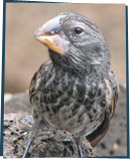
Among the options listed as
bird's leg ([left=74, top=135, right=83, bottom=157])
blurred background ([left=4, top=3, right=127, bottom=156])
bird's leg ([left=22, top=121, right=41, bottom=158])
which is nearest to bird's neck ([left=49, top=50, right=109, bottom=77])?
bird's leg ([left=22, top=121, right=41, bottom=158])

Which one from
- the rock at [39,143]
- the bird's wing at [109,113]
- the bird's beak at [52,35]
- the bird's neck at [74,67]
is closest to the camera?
the bird's beak at [52,35]

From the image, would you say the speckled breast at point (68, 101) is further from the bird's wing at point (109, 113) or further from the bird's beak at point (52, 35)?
the bird's beak at point (52, 35)

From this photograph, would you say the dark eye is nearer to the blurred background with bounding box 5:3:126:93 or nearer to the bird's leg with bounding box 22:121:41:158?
the bird's leg with bounding box 22:121:41:158

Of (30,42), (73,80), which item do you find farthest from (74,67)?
(30,42)

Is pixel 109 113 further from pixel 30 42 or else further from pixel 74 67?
pixel 30 42

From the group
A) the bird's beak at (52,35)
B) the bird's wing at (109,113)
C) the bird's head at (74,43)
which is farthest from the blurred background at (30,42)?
the bird's beak at (52,35)

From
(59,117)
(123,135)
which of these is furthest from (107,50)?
(123,135)

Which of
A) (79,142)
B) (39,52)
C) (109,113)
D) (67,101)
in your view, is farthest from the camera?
(39,52)
